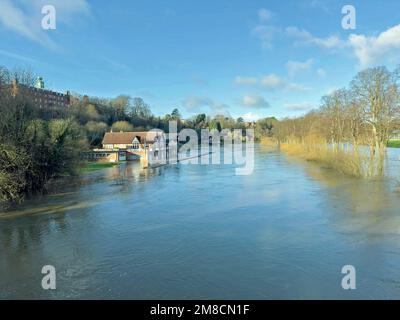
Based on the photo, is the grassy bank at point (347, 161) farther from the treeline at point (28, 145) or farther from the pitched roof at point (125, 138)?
the pitched roof at point (125, 138)

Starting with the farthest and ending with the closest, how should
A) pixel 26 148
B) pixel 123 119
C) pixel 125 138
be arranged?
1. pixel 123 119
2. pixel 125 138
3. pixel 26 148

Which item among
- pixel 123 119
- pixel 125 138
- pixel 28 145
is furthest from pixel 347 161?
pixel 123 119

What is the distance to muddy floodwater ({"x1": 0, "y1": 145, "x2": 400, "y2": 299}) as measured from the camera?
7.55m

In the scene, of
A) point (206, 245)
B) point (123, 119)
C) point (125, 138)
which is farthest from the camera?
point (123, 119)

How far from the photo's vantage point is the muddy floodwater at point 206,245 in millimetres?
7547

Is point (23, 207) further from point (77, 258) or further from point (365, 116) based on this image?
point (365, 116)

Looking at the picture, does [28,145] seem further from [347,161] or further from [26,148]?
[347,161]

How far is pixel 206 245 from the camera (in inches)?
414

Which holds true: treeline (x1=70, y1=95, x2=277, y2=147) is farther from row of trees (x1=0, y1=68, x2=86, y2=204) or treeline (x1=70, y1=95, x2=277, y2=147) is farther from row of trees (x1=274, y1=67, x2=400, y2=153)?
row of trees (x1=274, y1=67, x2=400, y2=153)

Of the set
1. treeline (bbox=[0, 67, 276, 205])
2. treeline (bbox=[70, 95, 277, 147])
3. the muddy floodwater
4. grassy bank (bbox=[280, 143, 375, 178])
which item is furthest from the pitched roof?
the muddy floodwater

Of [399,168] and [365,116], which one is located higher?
[365,116]
